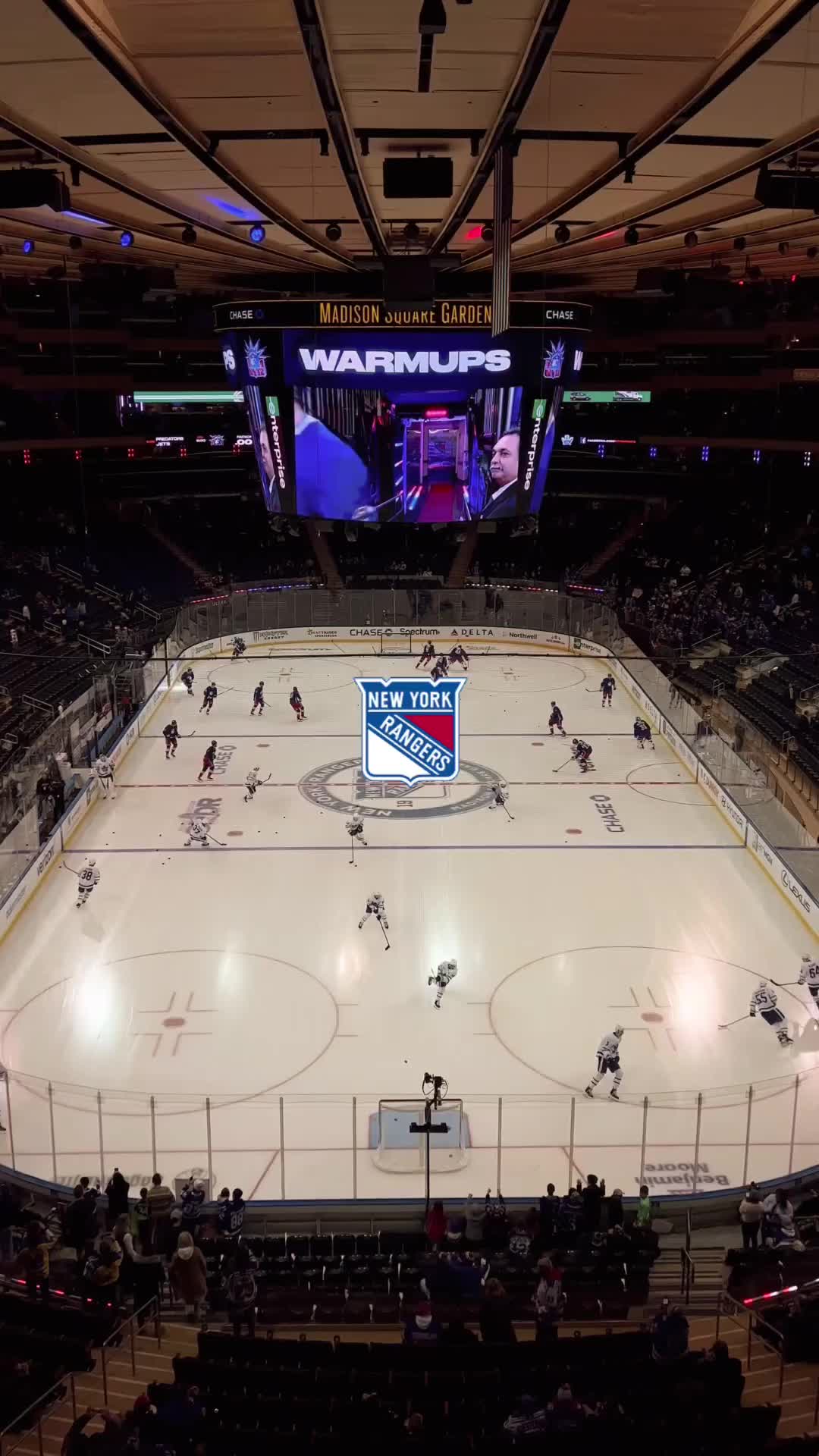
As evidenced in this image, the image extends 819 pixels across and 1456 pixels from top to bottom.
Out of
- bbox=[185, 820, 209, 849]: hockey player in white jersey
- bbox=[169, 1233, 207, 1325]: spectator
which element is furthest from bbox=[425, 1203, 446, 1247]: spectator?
bbox=[185, 820, 209, 849]: hockey player in white jersey

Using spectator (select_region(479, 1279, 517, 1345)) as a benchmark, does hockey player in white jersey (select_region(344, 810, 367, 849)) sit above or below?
below

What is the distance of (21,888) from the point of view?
1844cm

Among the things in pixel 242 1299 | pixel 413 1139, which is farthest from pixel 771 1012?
pixel 242 1299

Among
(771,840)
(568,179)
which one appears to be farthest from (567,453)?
(568,179)

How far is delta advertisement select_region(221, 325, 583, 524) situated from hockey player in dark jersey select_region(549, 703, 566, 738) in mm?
4661

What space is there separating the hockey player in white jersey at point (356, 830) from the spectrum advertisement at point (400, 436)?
788 centimetres

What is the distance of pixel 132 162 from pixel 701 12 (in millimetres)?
7182

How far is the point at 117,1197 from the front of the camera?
33.8 ft

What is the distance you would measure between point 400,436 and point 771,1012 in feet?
54.3

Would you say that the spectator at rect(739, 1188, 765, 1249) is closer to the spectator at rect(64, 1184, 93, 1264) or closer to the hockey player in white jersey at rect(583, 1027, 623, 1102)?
the hockey player in white jersey at rect(583, 1027, 623, 1102)

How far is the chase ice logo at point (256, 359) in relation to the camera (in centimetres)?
2520

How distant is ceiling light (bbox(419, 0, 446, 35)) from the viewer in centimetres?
676

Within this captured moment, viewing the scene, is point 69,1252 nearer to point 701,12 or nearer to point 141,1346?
point 141,1346

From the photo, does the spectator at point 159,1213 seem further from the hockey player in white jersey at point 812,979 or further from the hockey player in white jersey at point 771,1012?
the hockey player in white jersey at point 812,979
